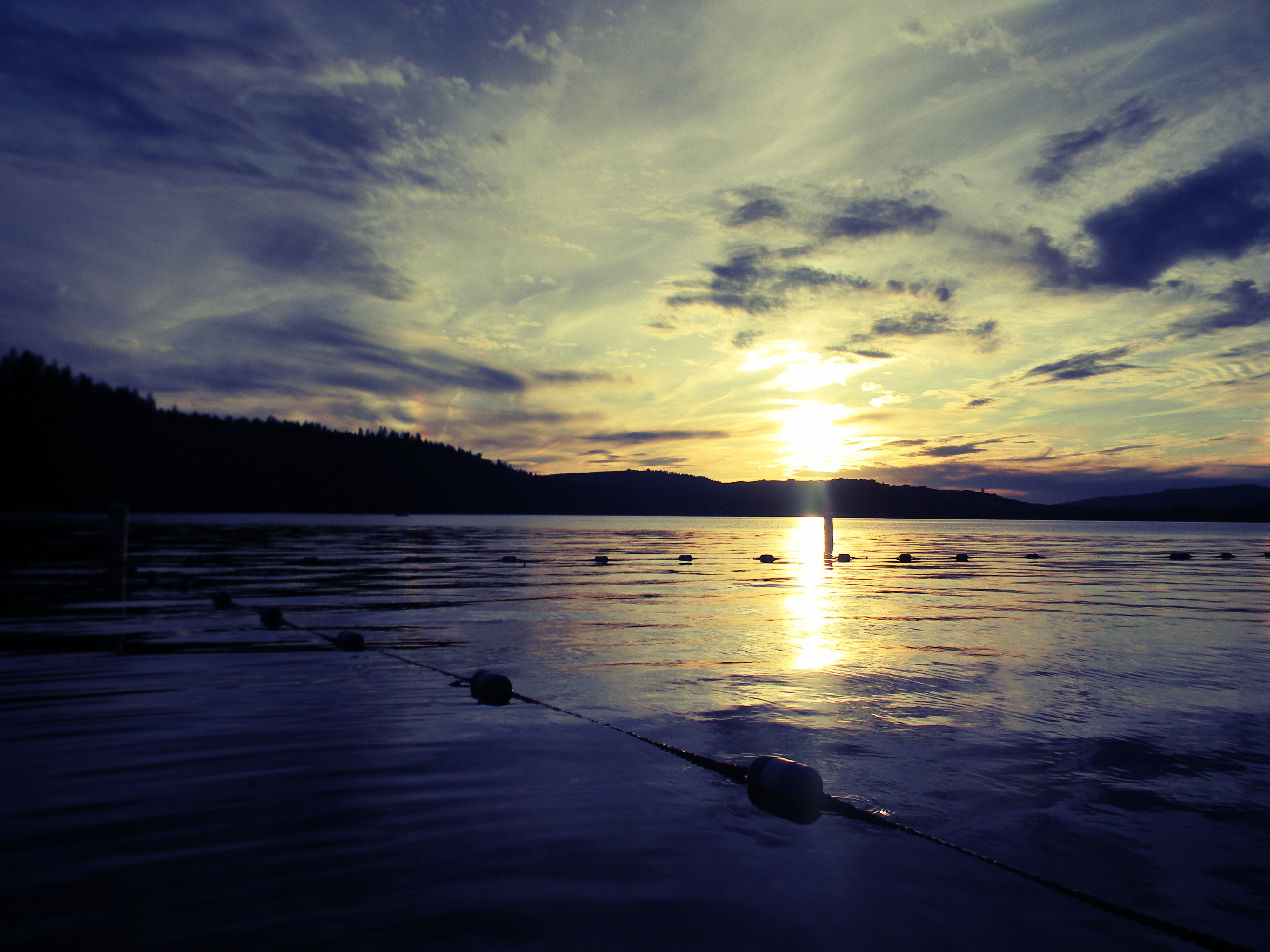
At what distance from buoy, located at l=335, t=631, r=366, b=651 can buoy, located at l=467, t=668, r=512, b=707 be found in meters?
4.30

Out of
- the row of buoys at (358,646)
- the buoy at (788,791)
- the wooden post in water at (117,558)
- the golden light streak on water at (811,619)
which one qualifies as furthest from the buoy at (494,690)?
the wooden post in water at (117,558)

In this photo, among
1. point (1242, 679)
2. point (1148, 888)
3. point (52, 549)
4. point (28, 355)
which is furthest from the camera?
point (28, 355)

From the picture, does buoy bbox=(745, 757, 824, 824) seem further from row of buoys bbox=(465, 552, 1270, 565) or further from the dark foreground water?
row of buoys bbox=(465, 552, 1270, 565)

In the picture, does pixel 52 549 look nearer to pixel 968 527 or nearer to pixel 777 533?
pixel 777 533

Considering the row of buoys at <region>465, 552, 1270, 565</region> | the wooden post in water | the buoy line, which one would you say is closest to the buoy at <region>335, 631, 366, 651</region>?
the buoy line

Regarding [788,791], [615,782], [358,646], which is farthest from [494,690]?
[358,646]

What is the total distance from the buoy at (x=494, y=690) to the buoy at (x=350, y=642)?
14.1ft

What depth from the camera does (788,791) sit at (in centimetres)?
558

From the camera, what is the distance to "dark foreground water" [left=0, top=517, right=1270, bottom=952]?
398cm

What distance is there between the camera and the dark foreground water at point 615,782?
3.98m

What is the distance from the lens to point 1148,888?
A: 4414mm

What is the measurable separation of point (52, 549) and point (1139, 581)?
51.1 m

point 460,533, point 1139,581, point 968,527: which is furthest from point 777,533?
point 1139,581

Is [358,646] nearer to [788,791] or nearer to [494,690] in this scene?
[494,690]
